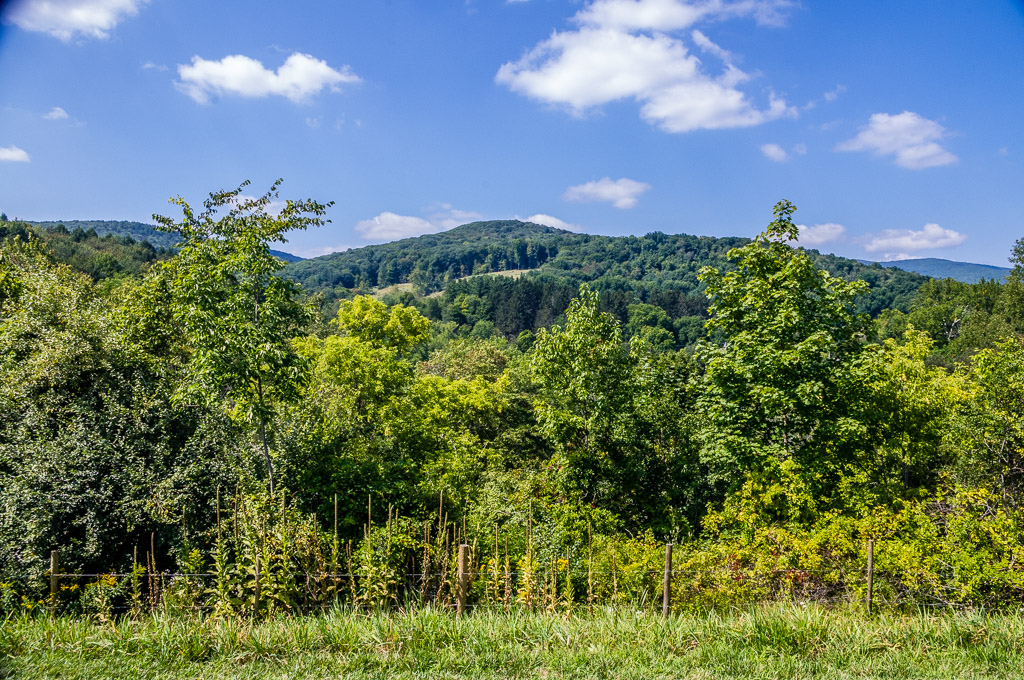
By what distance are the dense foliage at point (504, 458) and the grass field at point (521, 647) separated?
33.8 inches

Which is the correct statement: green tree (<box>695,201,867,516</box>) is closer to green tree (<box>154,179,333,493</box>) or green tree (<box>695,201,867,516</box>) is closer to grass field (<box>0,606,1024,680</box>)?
grass field (<box>0,606,1024,680</box>)

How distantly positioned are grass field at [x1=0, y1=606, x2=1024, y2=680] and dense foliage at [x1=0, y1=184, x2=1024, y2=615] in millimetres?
859

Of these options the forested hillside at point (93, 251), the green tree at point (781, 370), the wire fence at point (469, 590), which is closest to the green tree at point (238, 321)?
the wire fence at point (469, 590)

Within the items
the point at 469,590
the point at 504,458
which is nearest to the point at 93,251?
the point at 504,458

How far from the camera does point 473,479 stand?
15859mm

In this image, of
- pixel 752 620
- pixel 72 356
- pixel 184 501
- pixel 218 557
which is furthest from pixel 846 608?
pixel 72 356

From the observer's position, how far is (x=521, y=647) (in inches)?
204

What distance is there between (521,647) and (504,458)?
12.7 meters

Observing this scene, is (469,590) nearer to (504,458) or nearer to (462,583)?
(462,583)

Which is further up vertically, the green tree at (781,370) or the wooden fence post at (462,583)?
the green tree at (781,370)

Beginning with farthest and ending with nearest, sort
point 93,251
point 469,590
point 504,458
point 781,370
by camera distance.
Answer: point 93,251, point 504,458, point 781,370, point 469,590

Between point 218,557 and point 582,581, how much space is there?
263 inches

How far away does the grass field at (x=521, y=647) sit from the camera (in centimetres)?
487

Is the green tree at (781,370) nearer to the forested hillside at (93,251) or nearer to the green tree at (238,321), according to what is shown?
the green tree at (238,321)
